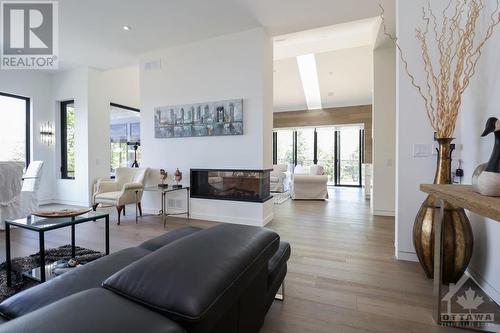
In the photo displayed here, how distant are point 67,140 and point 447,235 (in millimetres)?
7447

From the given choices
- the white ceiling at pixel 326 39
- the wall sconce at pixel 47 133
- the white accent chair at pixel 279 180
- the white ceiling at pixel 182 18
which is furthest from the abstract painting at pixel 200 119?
the white accent chair at pixel 279 180

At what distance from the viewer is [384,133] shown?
14.8 ft

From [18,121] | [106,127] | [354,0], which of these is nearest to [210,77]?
[354,0]

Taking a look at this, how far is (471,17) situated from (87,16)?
183 inches

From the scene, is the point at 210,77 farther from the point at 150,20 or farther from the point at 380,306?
the point at 380,306

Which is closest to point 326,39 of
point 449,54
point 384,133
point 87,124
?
point 384,133

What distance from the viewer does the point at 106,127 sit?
5.92 m

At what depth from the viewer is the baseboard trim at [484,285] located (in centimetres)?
176

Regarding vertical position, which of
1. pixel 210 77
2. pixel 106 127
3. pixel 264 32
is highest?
pixel 264 32

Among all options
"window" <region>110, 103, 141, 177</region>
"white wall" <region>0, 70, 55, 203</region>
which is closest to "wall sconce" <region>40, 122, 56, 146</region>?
"white wall" <region>0, 70, 55, 203</region>

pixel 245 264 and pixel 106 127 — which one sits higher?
pixel 106 127

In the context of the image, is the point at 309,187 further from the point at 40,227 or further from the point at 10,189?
the point at 10,189

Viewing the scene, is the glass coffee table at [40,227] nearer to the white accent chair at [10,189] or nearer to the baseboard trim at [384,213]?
the white accent chair at [10,189]

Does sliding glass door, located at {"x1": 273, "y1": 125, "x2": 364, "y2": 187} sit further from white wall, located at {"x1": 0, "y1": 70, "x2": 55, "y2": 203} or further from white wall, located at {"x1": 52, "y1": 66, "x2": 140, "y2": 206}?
white wall, located at {"x1": 0, "y1": 70, "x2": 55, "y2": 203}
